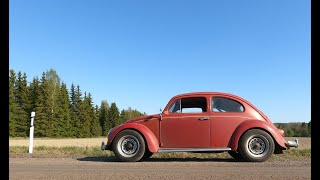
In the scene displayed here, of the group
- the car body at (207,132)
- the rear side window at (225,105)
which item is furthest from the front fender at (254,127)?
the rear side window at (225,105)

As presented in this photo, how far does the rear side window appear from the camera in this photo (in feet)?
25.5

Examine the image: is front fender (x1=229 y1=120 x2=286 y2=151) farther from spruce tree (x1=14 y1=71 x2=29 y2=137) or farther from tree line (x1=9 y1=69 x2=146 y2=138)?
spruce tree (x1=14 y1=71 x2=29 y2=137)

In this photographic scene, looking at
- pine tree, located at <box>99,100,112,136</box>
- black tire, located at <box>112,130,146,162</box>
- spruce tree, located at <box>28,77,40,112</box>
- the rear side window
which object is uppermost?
spruce tree, located at <box>28,77,40,112</box>

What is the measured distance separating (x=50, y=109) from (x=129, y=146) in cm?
5854

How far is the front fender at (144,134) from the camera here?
7492mm

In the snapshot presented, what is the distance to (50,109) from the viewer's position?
62.9 metres

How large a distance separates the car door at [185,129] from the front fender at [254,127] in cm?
54

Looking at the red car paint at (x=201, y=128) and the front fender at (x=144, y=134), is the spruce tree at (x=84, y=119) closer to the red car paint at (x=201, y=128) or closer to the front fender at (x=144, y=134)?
the front fender at (x=144, y=134)

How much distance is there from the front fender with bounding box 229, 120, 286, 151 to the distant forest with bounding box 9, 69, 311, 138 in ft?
166

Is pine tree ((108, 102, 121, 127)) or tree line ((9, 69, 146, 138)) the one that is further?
pine tree ((108, 102, 121, 127))

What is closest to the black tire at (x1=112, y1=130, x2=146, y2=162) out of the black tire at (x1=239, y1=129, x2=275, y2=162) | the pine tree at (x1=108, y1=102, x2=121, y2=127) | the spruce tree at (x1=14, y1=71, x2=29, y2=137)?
the black tire at (x1=239, y1=129, x2=275, y2=162)

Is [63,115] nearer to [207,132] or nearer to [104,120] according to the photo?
[104,120]
